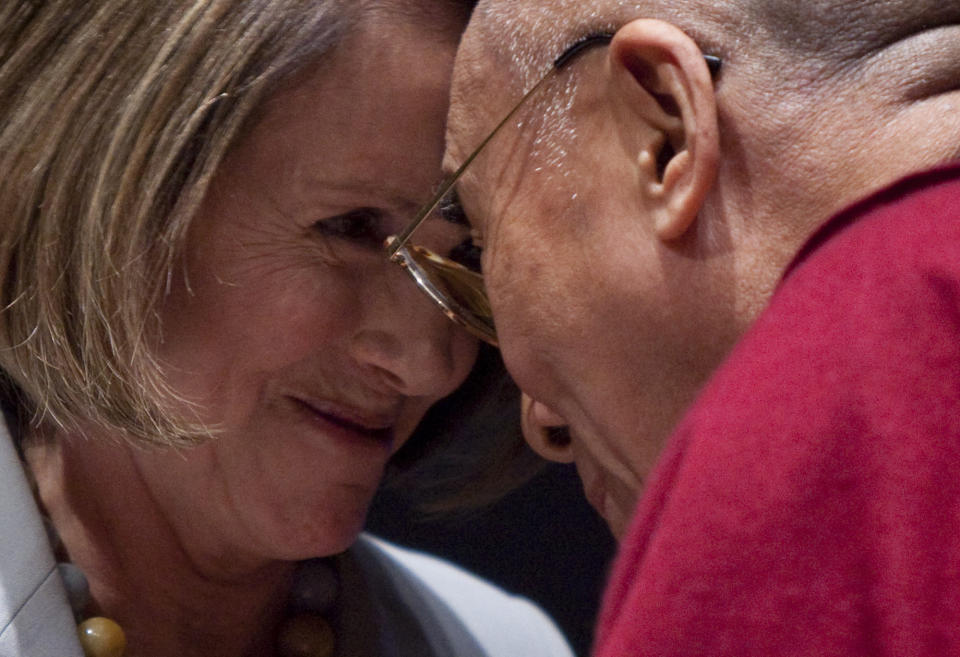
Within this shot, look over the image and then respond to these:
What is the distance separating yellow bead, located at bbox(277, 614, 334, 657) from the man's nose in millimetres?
342

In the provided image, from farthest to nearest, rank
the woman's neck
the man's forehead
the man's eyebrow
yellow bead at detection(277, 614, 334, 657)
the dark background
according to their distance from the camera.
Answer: the dark background → yellow bead at detection(277, 614, 334, 657) → the woman's neck → the man's eyebrow → the man's forehead

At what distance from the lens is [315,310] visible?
4.24 feet

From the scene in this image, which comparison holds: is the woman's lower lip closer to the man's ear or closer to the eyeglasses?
the eyeglasses

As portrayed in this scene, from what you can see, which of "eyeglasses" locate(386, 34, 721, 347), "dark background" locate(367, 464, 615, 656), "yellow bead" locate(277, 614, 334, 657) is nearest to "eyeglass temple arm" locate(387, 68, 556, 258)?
"eyeglasses" locate(386, 34, 721, 347)

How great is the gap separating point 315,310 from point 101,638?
0.38 metres

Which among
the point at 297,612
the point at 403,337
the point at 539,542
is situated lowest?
the point at 539,542

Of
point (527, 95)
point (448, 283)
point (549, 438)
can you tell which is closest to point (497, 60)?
point (527, 95)

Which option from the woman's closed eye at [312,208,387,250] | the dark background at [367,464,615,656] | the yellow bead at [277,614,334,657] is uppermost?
the woman's closed eye at [312,208,387,250]

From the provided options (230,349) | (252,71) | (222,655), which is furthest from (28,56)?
(222,655)

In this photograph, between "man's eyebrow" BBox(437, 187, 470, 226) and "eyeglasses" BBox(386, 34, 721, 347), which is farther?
"eyeglasses" BBox(386, 34, 721, 347)

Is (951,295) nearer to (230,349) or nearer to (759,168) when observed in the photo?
(759,168)

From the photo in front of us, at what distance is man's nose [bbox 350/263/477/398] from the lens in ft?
4.31

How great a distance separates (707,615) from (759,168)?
37 cm

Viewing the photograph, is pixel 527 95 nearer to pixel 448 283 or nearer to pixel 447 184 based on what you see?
pixel 447 184
